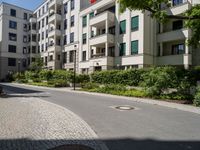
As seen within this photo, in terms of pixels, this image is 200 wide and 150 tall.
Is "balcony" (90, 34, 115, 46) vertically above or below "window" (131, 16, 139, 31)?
below

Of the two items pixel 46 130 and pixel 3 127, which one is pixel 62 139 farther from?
pixel 3 127

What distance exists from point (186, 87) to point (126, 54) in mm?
15226

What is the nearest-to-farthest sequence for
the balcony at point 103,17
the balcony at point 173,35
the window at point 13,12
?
the balcony at point 173,35 < the balcony at point 103,17 < the window at point 13,12

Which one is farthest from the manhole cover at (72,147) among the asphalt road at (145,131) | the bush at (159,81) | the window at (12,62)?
the window at (12,62)

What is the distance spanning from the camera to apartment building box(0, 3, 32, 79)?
62062 millimetres

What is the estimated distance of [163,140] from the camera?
7379mm

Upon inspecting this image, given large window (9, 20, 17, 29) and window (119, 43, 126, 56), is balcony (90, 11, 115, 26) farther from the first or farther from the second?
large window (9, 20, 17, 29)

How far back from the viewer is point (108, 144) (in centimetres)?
696

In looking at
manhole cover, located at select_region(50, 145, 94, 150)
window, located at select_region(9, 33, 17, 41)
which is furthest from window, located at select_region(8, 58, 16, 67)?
manhole cover, located at select_region(50, 145, 94, 150)

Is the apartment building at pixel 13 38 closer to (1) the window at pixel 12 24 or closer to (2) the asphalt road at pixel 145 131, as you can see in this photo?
(1) the window at pixel 12 24

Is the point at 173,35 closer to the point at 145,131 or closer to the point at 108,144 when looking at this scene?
the point at 145,131

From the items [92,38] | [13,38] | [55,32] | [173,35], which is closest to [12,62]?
[13,38]

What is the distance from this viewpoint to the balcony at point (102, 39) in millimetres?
34500

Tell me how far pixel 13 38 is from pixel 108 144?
207 ft
